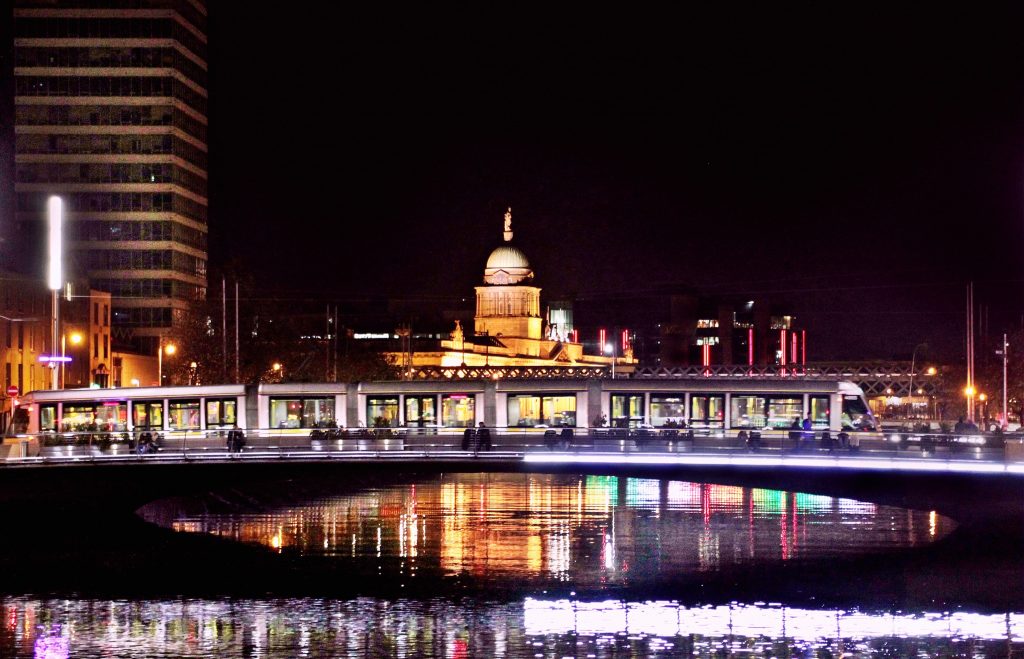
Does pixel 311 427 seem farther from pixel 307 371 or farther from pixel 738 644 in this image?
pixel 307 371

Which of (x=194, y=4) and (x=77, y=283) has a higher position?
(x=194, y=4)

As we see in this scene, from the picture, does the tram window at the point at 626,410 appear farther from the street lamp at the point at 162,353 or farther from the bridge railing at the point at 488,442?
the street lamp at the point at 162,353

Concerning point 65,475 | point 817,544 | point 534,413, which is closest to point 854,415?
point 534,413

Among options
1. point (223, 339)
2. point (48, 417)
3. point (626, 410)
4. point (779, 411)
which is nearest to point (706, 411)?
point (779, 411)

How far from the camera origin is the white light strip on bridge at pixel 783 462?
6700 cm

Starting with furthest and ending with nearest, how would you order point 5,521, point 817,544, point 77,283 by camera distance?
1. point 77,283
2. point 5,521
3. point 817,544

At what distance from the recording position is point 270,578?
5412 centimetres

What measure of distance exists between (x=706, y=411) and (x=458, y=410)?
40.3 ft

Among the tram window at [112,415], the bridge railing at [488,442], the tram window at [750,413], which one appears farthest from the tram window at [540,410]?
the tram window at [112,415]

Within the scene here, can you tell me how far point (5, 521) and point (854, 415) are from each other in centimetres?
4169

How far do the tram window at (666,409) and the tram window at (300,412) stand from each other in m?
16.1

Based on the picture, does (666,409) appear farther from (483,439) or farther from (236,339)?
(236,339)

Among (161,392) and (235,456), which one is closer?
(235,456)

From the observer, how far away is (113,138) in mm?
160625
